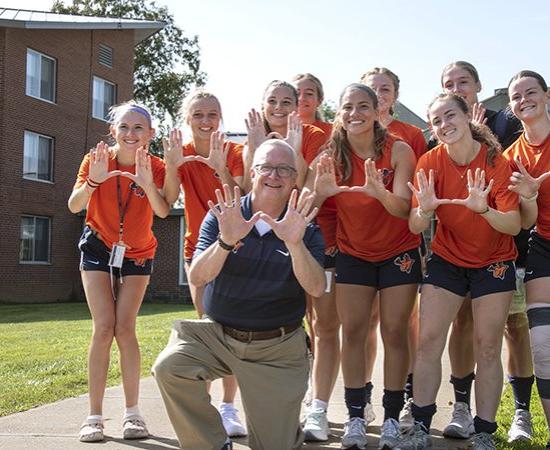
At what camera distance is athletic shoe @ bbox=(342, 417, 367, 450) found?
4.67 metres

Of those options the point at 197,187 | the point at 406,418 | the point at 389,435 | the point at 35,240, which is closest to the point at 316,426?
the point at 389,435

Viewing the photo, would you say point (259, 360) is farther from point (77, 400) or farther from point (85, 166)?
point (77, 400)

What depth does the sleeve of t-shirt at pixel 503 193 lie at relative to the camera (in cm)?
443

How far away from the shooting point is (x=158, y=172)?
5.35 metres

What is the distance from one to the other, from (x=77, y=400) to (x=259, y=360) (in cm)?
267

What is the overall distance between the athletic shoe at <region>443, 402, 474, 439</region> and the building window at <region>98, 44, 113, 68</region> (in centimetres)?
2521

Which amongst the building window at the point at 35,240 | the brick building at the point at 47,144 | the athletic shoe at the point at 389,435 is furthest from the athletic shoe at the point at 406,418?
the building window at the point at 35,240

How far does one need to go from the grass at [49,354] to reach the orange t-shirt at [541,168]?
403 cm

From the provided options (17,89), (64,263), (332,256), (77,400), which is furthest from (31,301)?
(332,256)

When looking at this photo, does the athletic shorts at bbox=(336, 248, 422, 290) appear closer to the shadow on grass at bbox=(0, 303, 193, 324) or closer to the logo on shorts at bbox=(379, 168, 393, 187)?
the logo on shorts at bbox=(379, 168, 393, 187)

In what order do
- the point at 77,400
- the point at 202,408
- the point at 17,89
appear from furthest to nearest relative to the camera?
the point at 17,89, the point at 77,400, the point at 202,408

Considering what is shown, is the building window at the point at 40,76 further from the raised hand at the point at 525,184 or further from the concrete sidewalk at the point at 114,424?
the raised hand at the point at 525,184

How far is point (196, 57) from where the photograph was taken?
141ft

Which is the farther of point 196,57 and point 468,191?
point 196,57
